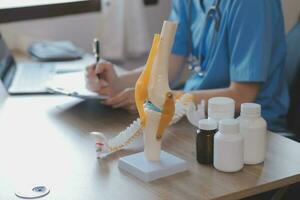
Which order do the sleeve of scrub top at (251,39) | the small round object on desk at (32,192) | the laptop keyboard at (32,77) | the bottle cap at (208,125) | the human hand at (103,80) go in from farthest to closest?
the laptop keyboard at (32,77) → the human hand at (103,80) → the sleeve of scrub top at (251,39) → the bottle cap at (208,125) → the small round object on desk at (32,192)

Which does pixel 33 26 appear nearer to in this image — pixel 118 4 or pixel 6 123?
pixel 118 4

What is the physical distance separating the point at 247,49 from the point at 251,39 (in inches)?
1.1

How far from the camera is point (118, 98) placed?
1.62 metres

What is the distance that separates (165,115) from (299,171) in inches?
11.4

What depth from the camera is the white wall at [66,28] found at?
2424mm

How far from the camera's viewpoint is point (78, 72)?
1924mm

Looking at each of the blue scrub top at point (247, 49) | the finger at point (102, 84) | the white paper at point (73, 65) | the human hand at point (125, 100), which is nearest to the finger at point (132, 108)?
the human hand at point (125, 100)

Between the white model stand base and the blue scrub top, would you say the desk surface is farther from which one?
the blue scrub top

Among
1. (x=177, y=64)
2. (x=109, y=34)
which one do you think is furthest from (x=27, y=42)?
(x=177, y=64)

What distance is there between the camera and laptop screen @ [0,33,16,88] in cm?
190

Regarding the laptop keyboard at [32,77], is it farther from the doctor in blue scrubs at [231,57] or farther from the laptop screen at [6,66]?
the doctor in blue scrubs at [231,57]

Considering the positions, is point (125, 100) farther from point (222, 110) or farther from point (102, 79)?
point (222, 110)

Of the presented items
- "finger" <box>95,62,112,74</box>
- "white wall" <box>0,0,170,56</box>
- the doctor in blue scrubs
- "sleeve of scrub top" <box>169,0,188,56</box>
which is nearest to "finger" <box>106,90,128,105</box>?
the doctor in blue scrubs

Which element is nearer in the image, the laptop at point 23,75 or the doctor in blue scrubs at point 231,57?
the doctor in blue scrubs at point 231,57
